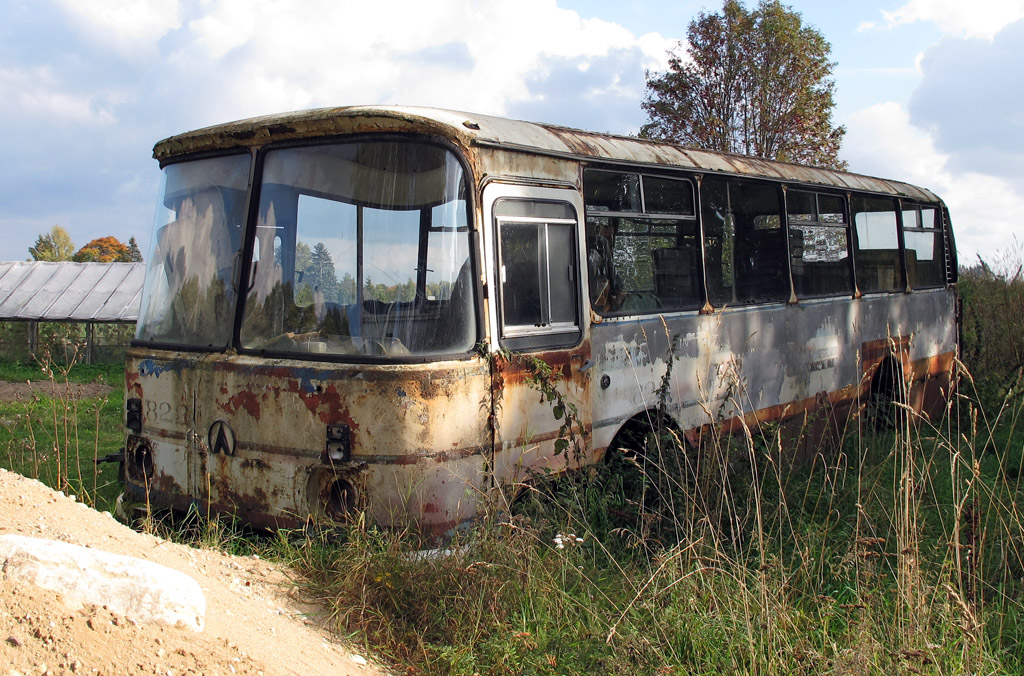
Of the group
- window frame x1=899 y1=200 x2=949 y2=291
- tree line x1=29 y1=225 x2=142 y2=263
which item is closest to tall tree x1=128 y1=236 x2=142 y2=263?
tree line x1=29 y1=225 x2=142 y2=263

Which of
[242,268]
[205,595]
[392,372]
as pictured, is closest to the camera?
[205,595]

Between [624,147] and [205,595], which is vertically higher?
[624,147]

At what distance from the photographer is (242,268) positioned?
4.96 meters

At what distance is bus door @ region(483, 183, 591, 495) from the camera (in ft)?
15.7

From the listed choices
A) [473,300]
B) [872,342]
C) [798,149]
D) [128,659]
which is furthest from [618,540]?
[798,149]

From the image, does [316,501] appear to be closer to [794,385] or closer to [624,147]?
[624,147]

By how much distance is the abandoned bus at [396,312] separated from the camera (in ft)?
14.9

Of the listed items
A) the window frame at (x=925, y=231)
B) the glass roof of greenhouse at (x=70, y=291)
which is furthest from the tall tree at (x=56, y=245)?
the window frame at (x=925, y=231)

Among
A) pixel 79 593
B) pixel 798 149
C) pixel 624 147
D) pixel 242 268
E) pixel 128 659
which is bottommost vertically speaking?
pixel 128 659

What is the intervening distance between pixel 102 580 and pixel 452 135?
2.68 m

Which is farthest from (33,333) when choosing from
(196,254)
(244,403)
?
(244,403)

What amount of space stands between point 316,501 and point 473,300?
134cm

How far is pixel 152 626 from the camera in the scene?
3240mm

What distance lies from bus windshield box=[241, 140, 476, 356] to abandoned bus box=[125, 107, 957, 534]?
0.03ft
